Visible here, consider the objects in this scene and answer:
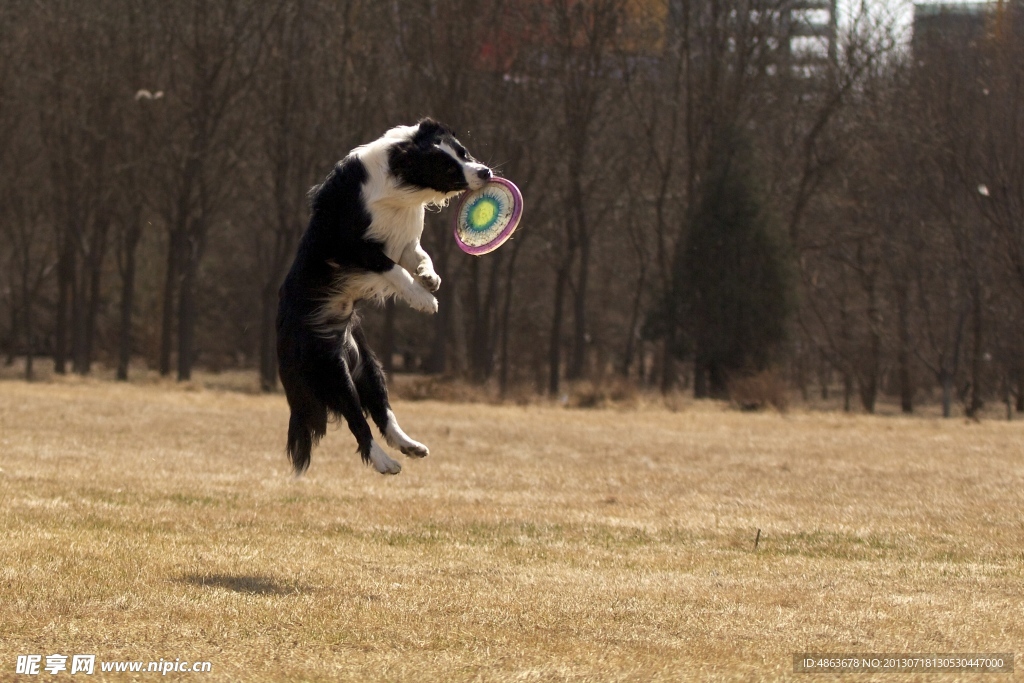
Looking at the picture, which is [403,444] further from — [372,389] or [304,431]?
[304,431]

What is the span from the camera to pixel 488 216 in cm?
820

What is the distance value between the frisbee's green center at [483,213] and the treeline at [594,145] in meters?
22.3

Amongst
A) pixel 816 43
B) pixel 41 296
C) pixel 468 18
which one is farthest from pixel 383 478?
pixel 41 296

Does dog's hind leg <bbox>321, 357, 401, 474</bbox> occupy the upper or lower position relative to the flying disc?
lower

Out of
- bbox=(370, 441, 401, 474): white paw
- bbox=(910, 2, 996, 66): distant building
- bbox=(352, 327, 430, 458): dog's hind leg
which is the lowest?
bbox=(370, 441, 401, 474): white paw

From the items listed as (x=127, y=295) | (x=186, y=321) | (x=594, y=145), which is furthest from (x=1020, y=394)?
(x=127, y=295)

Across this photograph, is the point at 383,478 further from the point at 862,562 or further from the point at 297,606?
the point at 297,606

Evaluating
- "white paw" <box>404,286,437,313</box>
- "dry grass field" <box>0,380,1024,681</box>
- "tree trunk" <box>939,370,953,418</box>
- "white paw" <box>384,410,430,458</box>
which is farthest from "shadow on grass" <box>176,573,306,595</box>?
"tree trunk" <box>939,370,953,418</box>

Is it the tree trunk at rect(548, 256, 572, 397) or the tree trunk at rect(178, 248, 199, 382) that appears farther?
the tree trunk at rect(178, 248, 199, 382)

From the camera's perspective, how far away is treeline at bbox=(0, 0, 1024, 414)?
106 ft

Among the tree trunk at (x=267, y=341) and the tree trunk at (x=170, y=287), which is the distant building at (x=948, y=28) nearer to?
the tree trunk at (x=267, y=341)

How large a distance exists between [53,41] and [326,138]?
26.5 ft

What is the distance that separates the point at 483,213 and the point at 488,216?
0.05 meters

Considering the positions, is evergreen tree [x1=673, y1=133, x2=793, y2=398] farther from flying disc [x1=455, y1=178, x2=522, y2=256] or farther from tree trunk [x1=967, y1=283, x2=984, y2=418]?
flying disc [x1=455, y1=178, x2=522, y2=256]
